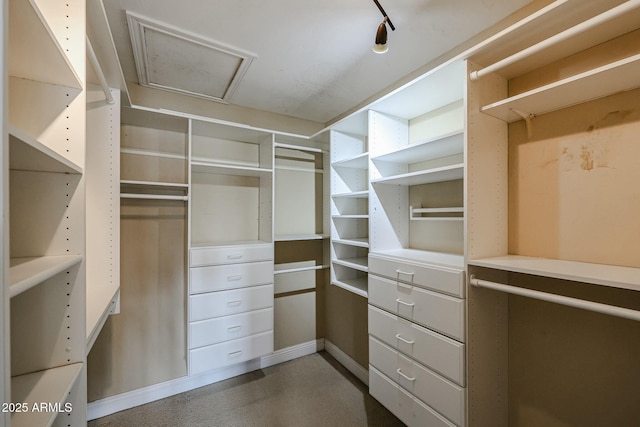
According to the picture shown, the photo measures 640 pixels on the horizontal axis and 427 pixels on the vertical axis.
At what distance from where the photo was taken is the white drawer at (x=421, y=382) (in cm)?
128

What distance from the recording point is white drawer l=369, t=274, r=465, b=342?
129 cm

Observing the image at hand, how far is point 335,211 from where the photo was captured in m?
2.41

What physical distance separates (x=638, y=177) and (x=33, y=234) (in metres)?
2.35

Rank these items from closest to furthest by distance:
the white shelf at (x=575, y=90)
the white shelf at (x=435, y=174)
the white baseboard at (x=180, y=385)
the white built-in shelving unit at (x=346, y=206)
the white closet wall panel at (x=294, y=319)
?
the white shelf at (x=575, y=90) → the white shelf at (x=435, y=174) → the white baseboard at (x=180, y=385) → the white built-in shelving unit at (x=346, y=206) → the white closet wall panel at (x=294, y=319)

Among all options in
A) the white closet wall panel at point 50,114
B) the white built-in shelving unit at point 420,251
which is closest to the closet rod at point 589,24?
the white built-in shelving unit at point 420,251

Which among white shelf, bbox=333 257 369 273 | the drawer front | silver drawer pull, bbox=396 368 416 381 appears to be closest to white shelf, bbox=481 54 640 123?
the drawer front

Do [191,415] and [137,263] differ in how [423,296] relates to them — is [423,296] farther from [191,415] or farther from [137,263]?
[137,263]

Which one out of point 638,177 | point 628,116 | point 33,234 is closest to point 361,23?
point 628,116

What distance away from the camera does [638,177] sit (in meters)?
1.07

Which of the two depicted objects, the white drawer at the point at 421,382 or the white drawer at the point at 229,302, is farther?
the white drawer at the point at 229,302

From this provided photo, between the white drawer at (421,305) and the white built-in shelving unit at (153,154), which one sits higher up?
A: the white built-in shelving unit at (153,154)

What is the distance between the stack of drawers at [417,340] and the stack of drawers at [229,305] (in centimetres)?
99

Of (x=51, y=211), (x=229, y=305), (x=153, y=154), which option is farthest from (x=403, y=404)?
(x=153, y=154)

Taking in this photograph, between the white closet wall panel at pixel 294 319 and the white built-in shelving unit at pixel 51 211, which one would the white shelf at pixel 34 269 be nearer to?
the white built-in shelving unit at pixel 51 211
